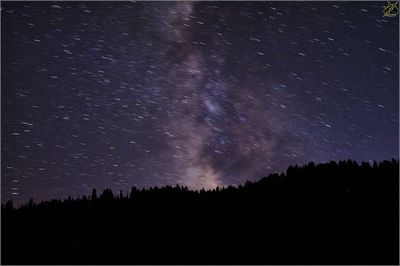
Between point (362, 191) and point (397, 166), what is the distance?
1.57m

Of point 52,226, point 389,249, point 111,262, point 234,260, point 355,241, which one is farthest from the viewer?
point 52,226

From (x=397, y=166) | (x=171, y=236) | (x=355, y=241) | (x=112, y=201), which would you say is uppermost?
(x=397, y=166)

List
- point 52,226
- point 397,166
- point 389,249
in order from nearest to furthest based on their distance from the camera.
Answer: point 389,249
point 397,166
point 52,226

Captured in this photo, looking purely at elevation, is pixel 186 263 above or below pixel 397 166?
below

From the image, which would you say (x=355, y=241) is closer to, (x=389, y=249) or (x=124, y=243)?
(x=389, y=249)

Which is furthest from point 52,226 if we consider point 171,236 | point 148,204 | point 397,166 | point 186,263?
point 397,166

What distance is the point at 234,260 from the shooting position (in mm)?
14523

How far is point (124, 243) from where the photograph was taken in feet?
56.8

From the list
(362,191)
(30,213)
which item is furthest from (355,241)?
(30,213)

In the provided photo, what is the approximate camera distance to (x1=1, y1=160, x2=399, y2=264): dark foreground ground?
12.4 m

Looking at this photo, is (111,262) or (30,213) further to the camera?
(30,213)

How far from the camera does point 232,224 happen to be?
16.4 m

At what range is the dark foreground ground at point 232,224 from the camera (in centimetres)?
1240

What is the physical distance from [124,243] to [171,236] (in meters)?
2.43
